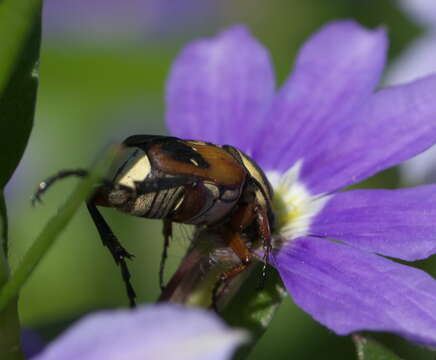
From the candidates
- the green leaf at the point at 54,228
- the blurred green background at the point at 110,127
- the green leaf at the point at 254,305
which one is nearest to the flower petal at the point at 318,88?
the blurred green background at the point at 110,127

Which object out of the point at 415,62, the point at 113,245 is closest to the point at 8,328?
the point at 113,245

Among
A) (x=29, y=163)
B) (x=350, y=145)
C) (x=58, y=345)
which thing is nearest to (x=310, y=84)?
(x=350, y=145)

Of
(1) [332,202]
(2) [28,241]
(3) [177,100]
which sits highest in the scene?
(3) [177,100]

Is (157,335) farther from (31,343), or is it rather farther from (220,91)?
(220,91)

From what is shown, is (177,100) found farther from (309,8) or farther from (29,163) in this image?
(309,8)

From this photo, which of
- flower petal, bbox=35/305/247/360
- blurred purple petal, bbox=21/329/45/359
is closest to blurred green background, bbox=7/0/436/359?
blurred purple petal, bbox=21/329/45/359

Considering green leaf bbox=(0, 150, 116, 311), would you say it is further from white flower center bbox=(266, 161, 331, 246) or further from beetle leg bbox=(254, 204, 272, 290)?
white flower center bbox=(266, 161, 331, 246)
